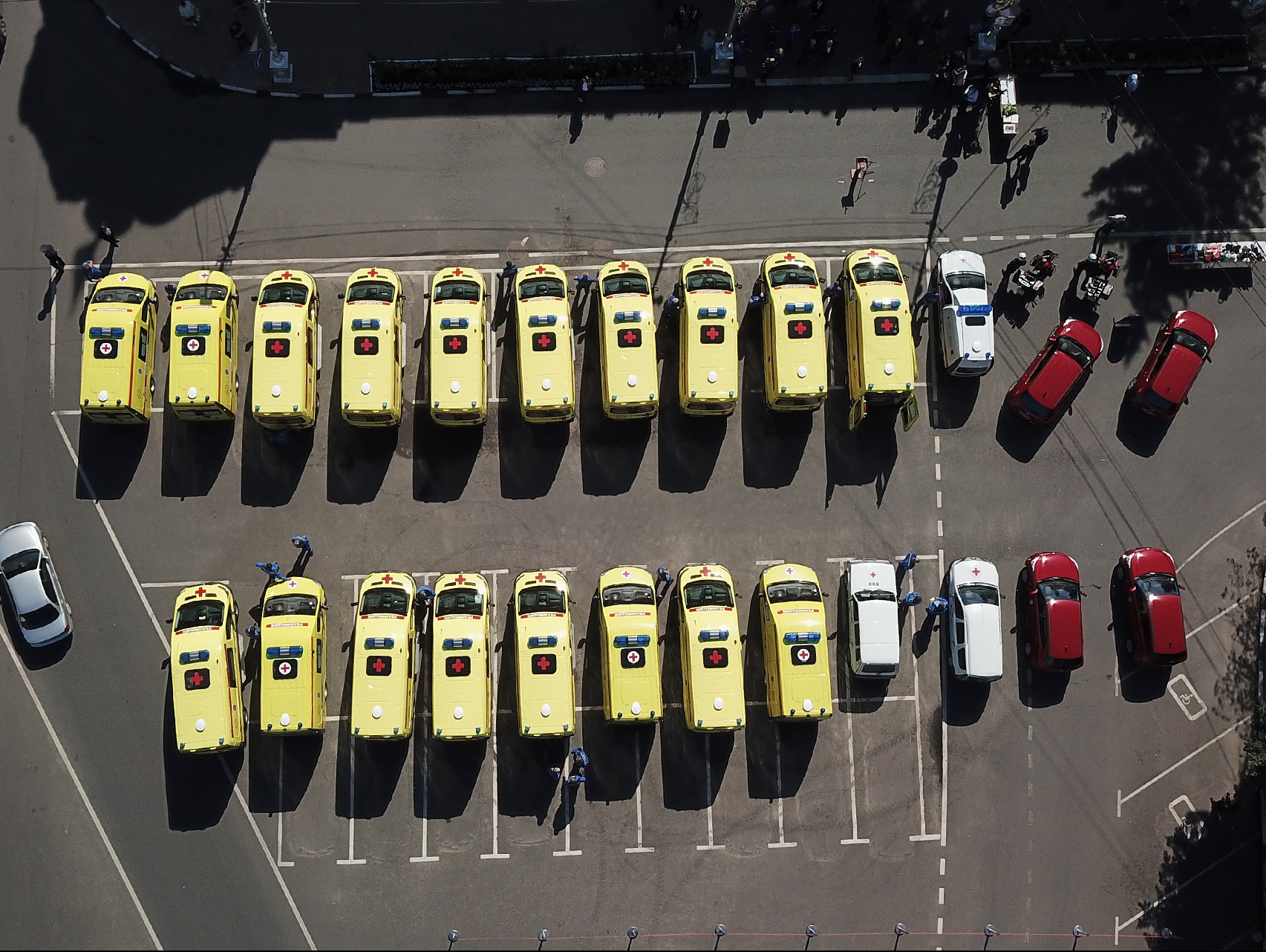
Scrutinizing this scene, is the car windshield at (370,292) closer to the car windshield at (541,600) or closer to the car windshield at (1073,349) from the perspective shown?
the car windshield at (541,600)

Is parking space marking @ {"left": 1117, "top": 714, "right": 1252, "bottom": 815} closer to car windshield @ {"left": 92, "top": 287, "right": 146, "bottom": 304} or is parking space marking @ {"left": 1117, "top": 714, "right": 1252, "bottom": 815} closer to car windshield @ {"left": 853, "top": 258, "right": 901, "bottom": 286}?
car windshield @ {"left": 853, "top": 258, "right": 901, "bottom": 286}

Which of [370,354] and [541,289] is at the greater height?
[541,289]

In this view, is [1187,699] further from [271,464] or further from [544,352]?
[271,464]

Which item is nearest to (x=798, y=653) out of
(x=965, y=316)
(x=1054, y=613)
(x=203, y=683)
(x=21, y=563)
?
(x=1054, y=613)

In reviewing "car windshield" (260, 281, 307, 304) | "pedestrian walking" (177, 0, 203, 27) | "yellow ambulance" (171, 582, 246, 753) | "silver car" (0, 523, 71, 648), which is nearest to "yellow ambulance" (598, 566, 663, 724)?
"yellow ambulance" (171, 582, 246, 753)

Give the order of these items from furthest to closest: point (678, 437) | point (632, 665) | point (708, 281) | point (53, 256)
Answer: point (678, 437) → point (53, 256) → point (708, 281) → point (632, 665)

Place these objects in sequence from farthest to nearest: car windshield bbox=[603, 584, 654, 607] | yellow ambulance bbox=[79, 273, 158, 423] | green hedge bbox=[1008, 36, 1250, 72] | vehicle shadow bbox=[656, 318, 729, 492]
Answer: green hedge bbox=[1008, 36, 1250, 72] → vehicle shadow bbox=[656, 318, 729, 492] → yellow ambulance bbox=[79, 273, 158, 423] → car windshield bbox=[603, 584, 654, 607]

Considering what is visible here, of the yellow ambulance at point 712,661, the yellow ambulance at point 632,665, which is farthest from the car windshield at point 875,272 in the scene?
the yellow ambulance at point 632,665
